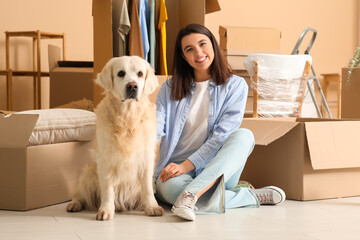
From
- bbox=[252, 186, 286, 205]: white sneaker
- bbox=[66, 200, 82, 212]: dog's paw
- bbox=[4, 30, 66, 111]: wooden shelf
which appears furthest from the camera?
bbox=[4, 30, 66, 111]: wooden shelf

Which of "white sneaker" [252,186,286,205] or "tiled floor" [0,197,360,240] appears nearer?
"tiled floor" [0,197,360,240]

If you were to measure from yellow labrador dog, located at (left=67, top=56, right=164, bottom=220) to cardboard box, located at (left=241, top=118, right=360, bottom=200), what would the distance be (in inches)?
23.1

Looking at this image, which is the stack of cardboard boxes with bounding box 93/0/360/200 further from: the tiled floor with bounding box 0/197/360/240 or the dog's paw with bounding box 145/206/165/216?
the dog's paw with bounding box 145/206/165/216

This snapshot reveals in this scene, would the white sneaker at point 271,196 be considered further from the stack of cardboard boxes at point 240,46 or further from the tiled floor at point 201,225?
the stack of cardboard boxes at point 240,46

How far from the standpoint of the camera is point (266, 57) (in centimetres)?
354

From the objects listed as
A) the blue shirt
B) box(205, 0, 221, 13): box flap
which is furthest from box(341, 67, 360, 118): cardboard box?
the blue shirt

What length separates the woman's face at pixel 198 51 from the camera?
2.19m

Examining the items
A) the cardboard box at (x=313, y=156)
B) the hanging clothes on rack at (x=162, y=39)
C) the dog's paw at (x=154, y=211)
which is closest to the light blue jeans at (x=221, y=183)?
the dog's paw at (x=154, y=211)

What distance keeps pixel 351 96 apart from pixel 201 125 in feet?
6.21

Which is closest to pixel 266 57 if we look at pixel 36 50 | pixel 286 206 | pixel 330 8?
pixel 286 206

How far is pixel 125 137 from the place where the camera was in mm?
1930

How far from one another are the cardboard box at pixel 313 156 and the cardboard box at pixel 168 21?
1108 mm

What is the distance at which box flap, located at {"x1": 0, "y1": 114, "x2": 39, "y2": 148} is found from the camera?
6.77 feet

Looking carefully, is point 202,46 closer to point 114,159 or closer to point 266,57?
point 114,159
